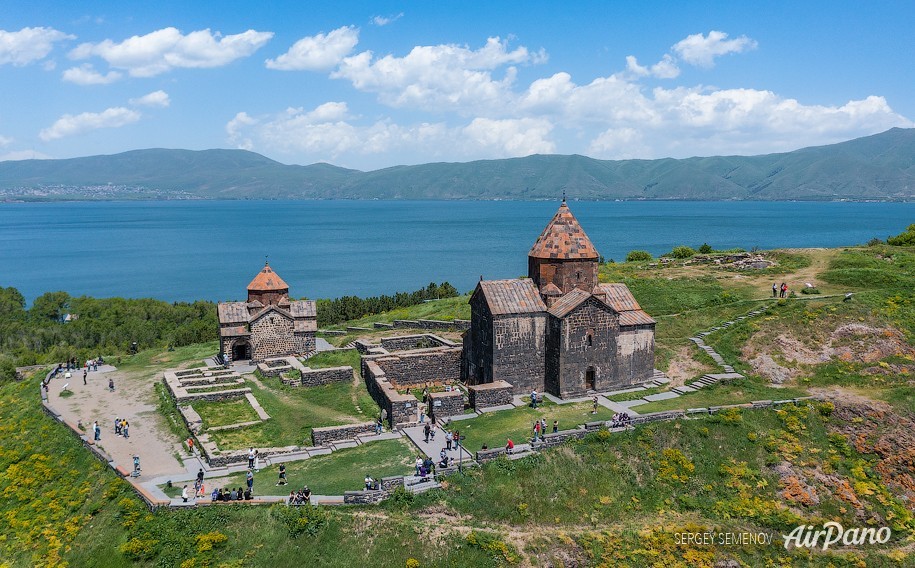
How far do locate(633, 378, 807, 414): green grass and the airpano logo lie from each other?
7.04 metres

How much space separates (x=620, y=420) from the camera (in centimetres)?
2630

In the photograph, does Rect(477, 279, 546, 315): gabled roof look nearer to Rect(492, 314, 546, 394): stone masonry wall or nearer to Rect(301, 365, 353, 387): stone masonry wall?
Rect(492, 314, 546, 394): stone masonry wall

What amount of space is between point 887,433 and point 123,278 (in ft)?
380

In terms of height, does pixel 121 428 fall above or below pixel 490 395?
below

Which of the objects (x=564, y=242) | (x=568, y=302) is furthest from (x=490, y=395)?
(x=564, y=242)

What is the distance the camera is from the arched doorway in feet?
132

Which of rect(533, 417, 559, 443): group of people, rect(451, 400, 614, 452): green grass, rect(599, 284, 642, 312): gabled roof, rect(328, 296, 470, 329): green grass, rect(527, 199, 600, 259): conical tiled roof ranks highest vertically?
rect(527, 199, 600, 259): conical tiled roof

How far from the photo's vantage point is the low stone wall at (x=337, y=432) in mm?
26125

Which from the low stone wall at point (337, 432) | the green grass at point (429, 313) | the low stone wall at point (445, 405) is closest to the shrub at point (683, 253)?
the green grass at point (429, 313)

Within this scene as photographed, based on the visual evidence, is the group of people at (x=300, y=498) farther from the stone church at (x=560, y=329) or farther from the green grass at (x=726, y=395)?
the green grass at (x=726, y=395)

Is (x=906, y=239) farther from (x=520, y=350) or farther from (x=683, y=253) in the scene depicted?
(x=520, y=350)

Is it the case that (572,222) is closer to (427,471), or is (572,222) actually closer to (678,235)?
(427,471)

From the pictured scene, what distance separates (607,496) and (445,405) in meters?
8.83

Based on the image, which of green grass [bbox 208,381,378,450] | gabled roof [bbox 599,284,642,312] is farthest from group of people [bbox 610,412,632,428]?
green grass [bbox 208,381,378,450]
